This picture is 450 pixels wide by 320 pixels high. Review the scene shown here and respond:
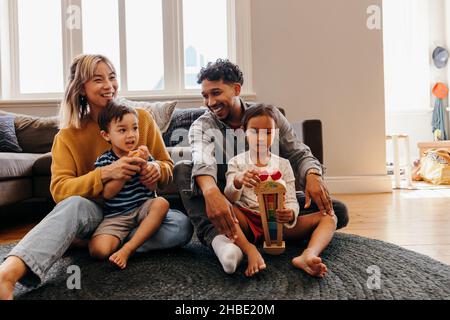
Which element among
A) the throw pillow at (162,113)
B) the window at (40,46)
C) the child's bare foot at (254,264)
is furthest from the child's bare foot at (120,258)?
the window at (40,46)

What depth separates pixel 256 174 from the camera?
915mm

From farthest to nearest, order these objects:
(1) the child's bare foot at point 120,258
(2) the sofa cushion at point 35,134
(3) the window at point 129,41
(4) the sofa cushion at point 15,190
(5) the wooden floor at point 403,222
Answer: (3) the window at point 129,41 < (2) the sofa cushion at point 35,134 < (4) the sofa cushion at point 15,190 < (5) the wooden floor at point 403,222 < (1) the child's bare foot at point 120,258

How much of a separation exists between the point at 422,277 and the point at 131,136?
82cm

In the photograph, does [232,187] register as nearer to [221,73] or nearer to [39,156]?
[221,73]

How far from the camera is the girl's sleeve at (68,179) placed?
1013mm

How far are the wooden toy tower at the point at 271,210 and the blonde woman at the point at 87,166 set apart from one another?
268 millimetres

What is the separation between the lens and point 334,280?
2.77ft

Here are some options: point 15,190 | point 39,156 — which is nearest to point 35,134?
point 39,156

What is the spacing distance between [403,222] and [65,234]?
1317 millimetres

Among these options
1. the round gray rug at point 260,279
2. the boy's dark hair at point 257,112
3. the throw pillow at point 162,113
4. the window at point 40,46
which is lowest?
the round gray rug at point 260,279

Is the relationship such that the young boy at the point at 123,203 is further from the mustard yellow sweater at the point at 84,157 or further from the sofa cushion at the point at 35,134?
the sofa cushion at the point at 35,134

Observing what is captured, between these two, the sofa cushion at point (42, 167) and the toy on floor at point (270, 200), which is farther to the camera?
the sofa cushion at point (42, 167)

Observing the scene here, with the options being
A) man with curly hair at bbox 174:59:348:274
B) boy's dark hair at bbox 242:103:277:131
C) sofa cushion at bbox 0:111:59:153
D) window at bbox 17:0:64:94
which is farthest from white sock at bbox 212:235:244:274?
window at bbox 17:0:64:94
